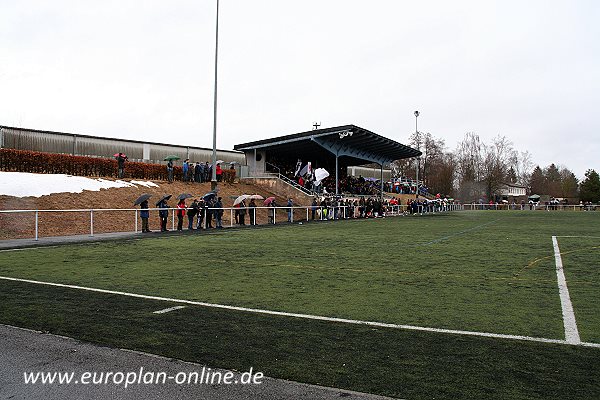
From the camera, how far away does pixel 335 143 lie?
4666 centimetres

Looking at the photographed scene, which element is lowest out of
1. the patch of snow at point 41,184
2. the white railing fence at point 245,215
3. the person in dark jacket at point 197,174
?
the white railing fence at point 245,215

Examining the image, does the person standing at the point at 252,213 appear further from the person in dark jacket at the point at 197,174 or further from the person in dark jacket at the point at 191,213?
the person in dark jacket at the point at 197,174

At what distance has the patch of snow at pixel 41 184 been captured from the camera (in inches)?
1037

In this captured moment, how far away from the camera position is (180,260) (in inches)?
503

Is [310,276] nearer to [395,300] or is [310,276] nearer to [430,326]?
[395,300]

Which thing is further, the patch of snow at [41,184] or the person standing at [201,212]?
the patch of snow at [41,184]

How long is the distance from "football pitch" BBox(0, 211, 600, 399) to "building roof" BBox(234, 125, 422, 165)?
30.4 meters

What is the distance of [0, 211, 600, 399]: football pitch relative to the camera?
448 centimetres

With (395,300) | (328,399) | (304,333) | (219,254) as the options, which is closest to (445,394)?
(328,399)

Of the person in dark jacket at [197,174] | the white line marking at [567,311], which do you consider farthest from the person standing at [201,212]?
the white line marking at [567,311]

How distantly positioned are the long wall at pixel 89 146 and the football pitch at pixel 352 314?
102ft

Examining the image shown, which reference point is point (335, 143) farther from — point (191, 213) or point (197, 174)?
point (191, 213)

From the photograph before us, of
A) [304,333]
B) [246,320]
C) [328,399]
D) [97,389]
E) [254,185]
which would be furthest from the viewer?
[254,185]

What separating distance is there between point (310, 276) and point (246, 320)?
375 cm
